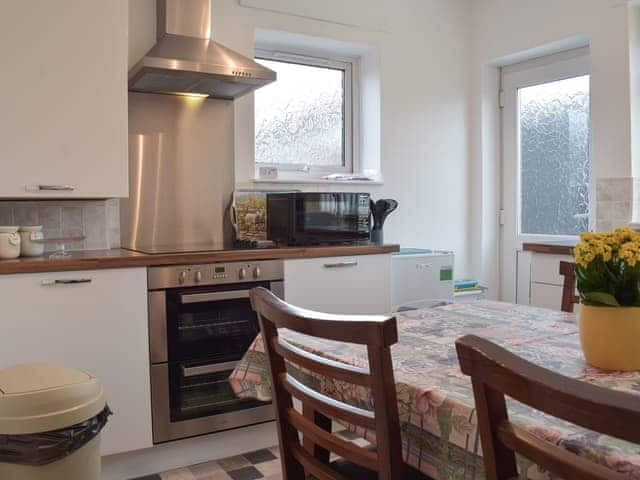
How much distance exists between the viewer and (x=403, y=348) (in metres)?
1.44

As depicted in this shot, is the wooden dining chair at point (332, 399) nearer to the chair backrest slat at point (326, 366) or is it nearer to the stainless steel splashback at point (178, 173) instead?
the chair backrest slat at point (326, 366)

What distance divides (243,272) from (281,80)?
4.90ft

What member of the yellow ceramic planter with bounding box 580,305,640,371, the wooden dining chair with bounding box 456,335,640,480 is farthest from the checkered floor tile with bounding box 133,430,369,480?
the wooden dining chair with bounding box 456,335,640,480

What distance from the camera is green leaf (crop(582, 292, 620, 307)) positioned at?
126cm

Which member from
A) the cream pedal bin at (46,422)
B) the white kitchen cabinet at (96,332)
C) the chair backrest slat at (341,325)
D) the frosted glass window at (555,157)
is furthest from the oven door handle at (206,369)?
the frosted glass window at (555,157)

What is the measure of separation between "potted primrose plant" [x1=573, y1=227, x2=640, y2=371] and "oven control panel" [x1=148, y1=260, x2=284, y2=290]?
5.41 feet

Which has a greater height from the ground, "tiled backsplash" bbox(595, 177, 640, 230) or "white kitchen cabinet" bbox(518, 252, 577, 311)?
"tiled backsplash" bbox(595, 177, 640, 230)

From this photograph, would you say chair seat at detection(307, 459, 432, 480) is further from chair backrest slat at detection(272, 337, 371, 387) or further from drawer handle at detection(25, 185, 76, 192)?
drawer handle at detection(25, 185, 76, 192)

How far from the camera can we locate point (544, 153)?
12.9ft

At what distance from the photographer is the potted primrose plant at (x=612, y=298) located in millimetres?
1246

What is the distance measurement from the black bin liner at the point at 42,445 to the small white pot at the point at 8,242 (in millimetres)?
1209

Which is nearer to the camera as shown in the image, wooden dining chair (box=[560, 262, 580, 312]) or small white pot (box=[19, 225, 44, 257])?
wooden dining chair (box=[560, 262, 580, 312])

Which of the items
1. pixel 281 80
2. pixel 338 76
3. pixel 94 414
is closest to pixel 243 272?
pixel 94 414

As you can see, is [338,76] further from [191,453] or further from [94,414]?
[94,414]
